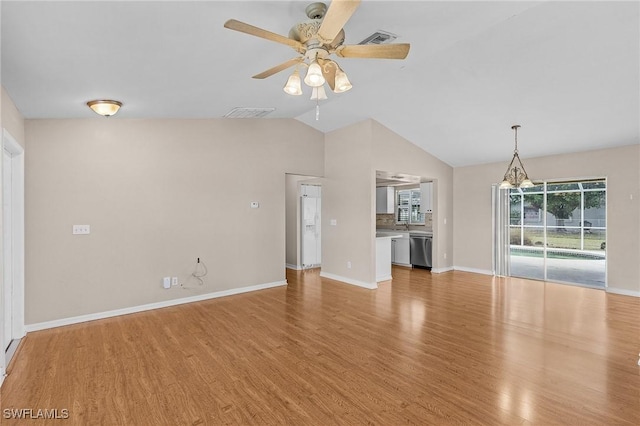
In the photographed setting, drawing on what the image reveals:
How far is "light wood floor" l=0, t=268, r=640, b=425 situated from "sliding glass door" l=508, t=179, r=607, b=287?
6.64 feet

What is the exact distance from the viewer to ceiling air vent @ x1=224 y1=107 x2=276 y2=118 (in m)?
4.80

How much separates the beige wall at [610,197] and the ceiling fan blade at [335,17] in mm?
6037

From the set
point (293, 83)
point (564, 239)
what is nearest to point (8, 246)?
point (293, 83)

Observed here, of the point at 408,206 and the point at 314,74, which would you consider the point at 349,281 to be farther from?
the point at 314,74

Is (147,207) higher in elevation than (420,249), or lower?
higher

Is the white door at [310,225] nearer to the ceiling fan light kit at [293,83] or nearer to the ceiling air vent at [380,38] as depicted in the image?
the ceiling air vent at [380,38]

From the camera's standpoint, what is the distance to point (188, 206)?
Result: 503 cm

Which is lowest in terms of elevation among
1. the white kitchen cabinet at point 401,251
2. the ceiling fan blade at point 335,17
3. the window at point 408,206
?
the white kitchen cabinet at point 401,251

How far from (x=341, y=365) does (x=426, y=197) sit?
557cm

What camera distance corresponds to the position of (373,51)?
2.19 metres

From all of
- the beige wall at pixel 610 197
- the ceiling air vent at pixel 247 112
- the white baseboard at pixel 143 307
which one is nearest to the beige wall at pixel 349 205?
the white baseboard at pixel 143 307

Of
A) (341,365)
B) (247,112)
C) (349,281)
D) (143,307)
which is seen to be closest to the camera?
(341,365)

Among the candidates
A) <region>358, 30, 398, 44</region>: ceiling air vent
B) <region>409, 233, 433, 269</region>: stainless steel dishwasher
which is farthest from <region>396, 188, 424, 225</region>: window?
<region>358, 30, 398, 44</region>: ceiling air vent

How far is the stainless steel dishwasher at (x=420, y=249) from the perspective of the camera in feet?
25.1
